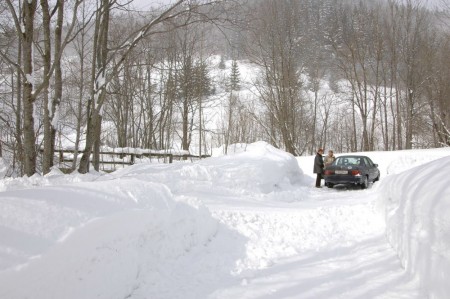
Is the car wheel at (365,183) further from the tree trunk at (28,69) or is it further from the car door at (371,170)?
the tree trunk at (28,69)

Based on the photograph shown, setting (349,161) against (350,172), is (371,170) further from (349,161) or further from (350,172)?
(350,172)

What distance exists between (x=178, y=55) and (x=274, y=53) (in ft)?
25.5

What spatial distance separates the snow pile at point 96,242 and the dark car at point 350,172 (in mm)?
9663

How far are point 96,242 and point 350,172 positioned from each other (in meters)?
12.5

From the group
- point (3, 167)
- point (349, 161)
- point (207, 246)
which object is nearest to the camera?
point (207, 246)

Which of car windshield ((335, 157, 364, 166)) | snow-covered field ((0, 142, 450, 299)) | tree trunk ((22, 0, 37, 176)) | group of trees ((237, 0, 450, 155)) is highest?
group of trees ((237, 0, 450, 155))

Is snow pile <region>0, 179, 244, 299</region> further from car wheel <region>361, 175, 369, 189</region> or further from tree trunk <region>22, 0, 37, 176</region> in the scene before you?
car wheel <region>361, 175, 369, 189</region>

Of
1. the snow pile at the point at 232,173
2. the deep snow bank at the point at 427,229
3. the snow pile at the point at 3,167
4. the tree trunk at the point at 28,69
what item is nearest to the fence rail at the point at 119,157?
the snow pile at the point at 3,167

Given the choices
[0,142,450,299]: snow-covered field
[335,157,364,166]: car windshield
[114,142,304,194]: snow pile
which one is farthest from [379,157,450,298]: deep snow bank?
[335,157,364,166]: car windshield

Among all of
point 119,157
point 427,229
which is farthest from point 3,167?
point 427,229

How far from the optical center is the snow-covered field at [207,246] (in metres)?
3.37

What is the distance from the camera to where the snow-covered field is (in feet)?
11.1

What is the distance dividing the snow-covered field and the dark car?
20.3ft

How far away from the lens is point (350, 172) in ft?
47.5
